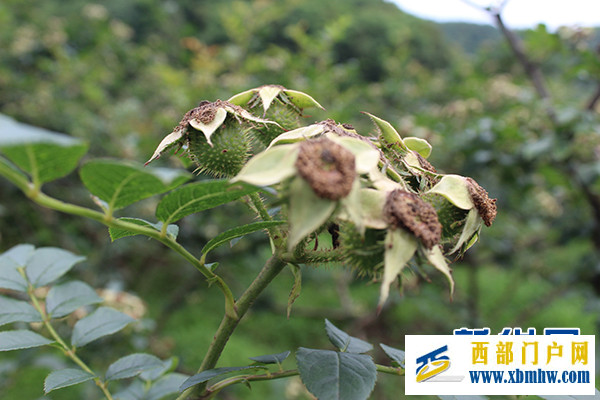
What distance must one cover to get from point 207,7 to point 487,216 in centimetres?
1015

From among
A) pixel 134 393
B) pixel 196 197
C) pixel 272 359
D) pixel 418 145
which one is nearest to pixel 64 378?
pixel 134 393

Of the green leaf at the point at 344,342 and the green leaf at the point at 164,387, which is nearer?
the green leaf at the point at 344,342

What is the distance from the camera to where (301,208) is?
603 millimetres

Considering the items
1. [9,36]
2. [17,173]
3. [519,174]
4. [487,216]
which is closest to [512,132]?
[519,174]

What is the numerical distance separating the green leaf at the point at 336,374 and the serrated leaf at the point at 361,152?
0.34m

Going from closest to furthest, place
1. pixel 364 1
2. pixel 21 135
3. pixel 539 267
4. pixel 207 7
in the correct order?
pixel 21 135 < pixel 539 267 < pixel 207 7 < pixel 364 1

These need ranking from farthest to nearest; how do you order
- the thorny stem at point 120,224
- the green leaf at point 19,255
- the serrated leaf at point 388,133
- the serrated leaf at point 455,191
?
the green leaf at point 19,255, the serrated leaf at point 388,133, the serrated leaf at point 455,191, the thorny stem at point 120,224

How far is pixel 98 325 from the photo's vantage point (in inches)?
40.4

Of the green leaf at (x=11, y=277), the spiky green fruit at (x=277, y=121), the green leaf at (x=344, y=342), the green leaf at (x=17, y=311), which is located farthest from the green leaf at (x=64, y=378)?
the spiky green fruit at (x=277, y=121)

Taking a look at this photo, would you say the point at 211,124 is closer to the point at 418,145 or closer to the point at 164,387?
the point at 418,145

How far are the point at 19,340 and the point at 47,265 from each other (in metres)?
0.28

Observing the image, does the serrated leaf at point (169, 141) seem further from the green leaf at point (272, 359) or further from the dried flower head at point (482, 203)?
the dried flower head at point (482, 203)

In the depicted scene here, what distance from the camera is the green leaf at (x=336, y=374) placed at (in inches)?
27.2

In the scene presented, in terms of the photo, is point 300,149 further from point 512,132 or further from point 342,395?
point 512,132
